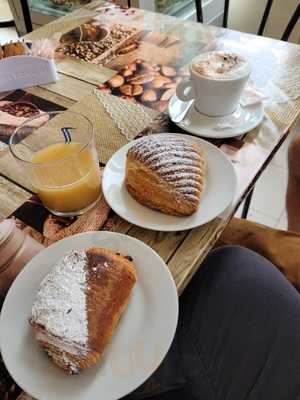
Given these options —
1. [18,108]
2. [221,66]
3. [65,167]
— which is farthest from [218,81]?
[18,108]

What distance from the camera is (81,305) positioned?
0.45m

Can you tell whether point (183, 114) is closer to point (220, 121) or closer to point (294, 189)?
point (220, 121)

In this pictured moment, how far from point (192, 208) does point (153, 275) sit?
0.13 metres

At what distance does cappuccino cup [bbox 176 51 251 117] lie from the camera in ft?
2.34

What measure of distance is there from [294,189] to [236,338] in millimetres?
453

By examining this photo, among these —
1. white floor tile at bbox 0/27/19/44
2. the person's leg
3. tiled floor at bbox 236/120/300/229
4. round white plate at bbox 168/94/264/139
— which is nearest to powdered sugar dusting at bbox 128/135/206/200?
round white plate at bbox 168/94/264/139

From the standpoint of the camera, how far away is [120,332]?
47 cm

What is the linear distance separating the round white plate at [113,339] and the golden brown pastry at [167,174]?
0.09 meters

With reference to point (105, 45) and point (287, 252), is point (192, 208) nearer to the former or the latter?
point (287, 252)

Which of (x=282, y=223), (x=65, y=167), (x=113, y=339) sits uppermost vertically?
(x=65, y=167)

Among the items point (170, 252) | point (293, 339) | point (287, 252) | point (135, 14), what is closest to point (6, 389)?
point (170, 252)

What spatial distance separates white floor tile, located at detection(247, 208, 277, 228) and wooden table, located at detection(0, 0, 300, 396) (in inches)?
29.4

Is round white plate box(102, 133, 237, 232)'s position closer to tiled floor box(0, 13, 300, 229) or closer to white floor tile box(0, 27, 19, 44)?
tiled floor box(0, 13, 300, 229)

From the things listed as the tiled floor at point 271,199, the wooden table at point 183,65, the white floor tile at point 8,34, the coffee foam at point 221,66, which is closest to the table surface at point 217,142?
the wooden table at point 183,65
